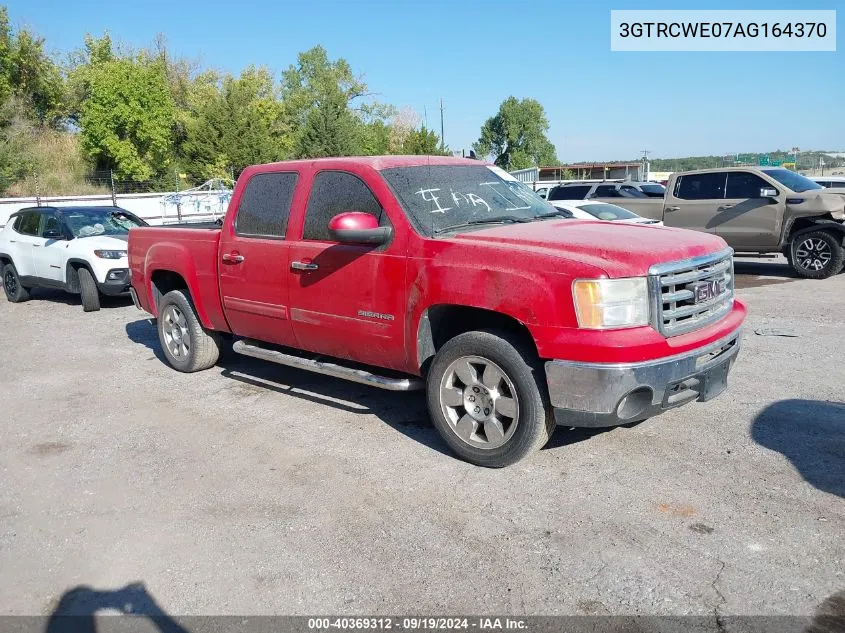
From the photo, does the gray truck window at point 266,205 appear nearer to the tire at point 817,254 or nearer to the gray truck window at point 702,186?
the gray truck window at point 702,186

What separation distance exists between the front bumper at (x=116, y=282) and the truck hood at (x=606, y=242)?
7.83 meters

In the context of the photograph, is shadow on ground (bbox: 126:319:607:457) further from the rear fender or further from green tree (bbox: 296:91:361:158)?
green tree (bbox: 296:91:361:158)

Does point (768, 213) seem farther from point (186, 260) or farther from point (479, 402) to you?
point (186, 260)

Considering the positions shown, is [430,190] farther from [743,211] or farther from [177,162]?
[177,162]

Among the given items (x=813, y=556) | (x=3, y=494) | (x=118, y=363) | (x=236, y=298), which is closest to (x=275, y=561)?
(x=3, y=494)

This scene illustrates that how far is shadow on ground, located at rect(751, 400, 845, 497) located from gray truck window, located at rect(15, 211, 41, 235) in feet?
37.1

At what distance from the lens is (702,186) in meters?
12.9

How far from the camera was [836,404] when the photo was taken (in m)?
5.31

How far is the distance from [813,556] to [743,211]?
1018 centimetres

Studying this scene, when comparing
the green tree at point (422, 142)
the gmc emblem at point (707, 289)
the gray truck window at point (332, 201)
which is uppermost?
the green tree at point (422, 142)

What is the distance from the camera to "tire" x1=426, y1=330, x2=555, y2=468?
161 inches

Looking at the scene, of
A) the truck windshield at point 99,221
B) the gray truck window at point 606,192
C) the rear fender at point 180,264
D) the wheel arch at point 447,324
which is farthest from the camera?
A: the gray truck window at point 606,192

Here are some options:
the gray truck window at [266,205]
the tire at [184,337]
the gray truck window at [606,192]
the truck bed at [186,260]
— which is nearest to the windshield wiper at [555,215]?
the gray truck window at [266,205]

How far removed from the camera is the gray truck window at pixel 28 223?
11.8 meters
